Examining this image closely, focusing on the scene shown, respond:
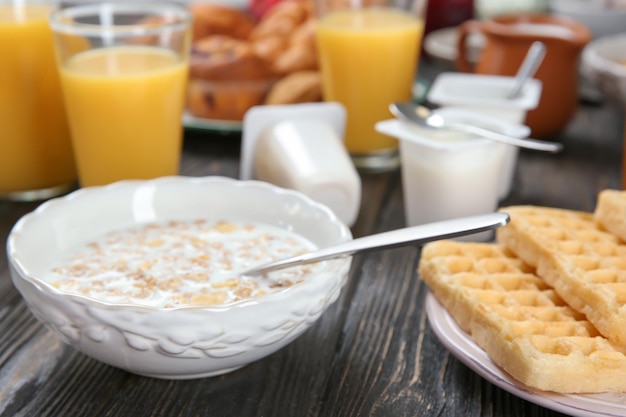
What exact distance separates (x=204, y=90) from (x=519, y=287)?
91cm

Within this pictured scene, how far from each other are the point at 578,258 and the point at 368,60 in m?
0.76

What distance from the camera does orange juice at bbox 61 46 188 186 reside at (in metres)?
1.37

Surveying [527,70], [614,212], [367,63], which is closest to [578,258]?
[614,212]

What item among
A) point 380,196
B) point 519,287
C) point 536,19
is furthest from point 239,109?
point 519,287

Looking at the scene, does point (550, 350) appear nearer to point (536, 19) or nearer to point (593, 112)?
point (536, 19)

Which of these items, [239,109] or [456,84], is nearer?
[456,84]

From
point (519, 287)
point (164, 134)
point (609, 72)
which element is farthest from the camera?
point (609, 72)

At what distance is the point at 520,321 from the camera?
894 millimetres

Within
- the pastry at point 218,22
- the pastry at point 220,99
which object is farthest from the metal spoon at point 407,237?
the pastry at point 218,22

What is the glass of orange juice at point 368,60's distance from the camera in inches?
63.5

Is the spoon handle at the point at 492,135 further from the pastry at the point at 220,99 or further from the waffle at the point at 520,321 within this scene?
the pastry at the point at 220,99

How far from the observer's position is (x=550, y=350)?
84 centimetres

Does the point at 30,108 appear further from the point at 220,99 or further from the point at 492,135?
the point at 492,135

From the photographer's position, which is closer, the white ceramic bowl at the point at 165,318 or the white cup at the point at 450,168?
the white ceramic bowl at the point at 165,318
